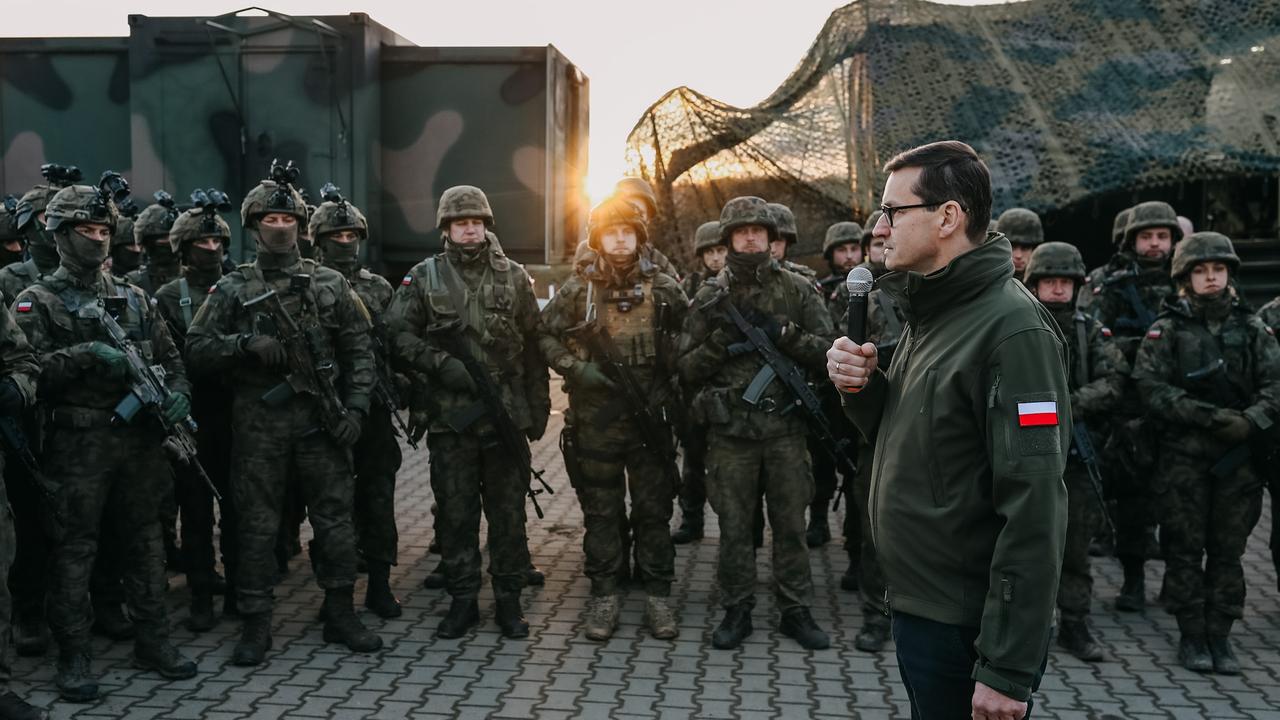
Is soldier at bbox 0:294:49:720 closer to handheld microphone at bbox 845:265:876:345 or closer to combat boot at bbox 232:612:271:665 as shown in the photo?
combat boot at bbox 232:612:271:665

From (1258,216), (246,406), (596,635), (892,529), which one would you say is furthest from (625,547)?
(1258,216)

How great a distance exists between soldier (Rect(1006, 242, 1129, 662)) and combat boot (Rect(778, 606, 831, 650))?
113 centimetres

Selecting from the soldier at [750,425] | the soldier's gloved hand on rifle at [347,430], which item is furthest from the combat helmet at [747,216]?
the soldier's gloved hand on rifle at [347,430]

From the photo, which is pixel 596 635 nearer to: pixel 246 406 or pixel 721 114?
pixel 246 406

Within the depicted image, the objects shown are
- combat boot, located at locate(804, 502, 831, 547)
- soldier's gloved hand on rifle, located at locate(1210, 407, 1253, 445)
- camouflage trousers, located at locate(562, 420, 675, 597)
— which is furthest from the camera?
combat boot, located at locate(804, 502, 831, 547)

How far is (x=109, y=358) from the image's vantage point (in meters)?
4.70

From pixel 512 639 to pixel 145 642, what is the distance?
5.51ft

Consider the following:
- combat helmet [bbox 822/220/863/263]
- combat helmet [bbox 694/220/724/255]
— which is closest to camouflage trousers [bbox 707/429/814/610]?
combat helmet [bbox 694/220/724/255]

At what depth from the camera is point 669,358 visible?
582cm

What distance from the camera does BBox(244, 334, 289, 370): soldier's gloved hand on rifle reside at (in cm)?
512

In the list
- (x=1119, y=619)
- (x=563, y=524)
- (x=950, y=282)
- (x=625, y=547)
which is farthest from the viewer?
(x=563, y=524)

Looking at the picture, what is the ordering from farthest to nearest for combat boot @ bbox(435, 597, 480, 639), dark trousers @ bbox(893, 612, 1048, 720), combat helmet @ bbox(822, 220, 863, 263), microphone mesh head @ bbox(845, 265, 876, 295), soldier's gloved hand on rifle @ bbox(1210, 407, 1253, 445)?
combat helmet @ bbox(822, 220, 863, 263)
combat boot @ bbox(435, 597, 480, 639)
soldier's gloved hand on rifle @ bbox(1210, 407, 1253, 445)
microphone mesh head @ bbox(845, 265, 876, 295)
dark trousers @ bbox(893, 612, 1048, 720)

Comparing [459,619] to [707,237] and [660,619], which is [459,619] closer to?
[660,619]

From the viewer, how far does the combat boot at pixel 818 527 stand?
7.37m
